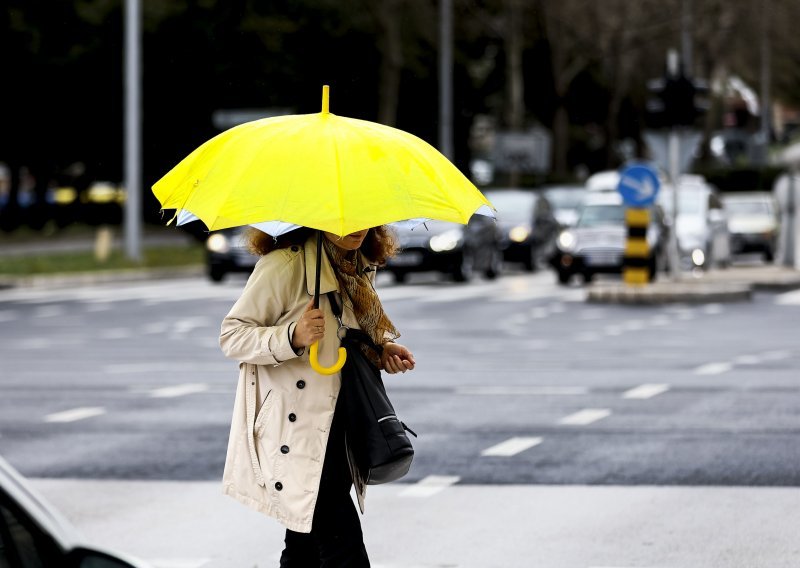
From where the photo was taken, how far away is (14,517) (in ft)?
9.28

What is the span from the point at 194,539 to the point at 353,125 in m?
3.01

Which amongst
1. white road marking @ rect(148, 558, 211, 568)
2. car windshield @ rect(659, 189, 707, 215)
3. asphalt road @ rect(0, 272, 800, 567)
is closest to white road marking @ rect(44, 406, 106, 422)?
asphalt road @ rect(0, 272, 800, 567)

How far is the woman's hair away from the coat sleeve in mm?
48

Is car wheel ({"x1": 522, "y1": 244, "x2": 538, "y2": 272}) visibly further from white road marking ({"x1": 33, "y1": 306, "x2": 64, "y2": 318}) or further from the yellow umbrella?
the yellow umbrella

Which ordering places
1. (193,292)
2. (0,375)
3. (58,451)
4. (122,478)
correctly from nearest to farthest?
(122,478) < (58,451) < (0,375) < (193,292)

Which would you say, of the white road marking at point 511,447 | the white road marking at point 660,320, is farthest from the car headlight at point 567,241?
the white road marking at point 511,447

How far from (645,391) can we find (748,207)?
2974 centimetres

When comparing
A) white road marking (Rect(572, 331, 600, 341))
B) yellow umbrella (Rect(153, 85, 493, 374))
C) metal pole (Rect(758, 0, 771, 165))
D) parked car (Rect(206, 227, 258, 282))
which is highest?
metal pole (Rect(758, 0, 771, 165))

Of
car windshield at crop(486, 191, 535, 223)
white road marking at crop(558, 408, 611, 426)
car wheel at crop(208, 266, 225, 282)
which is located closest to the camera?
white road marking at crop(558, 408, 611, 426)

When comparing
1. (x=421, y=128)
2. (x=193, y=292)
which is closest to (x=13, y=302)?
(x=193, y=292)

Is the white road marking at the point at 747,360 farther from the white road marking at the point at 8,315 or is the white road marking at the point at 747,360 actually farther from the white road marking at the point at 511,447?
the white road marking at the point at 8,315

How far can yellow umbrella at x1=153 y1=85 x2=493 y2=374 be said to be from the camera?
4.97m

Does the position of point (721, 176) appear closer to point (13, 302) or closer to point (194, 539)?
point (13, 302)

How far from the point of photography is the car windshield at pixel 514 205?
3769 centimetres
